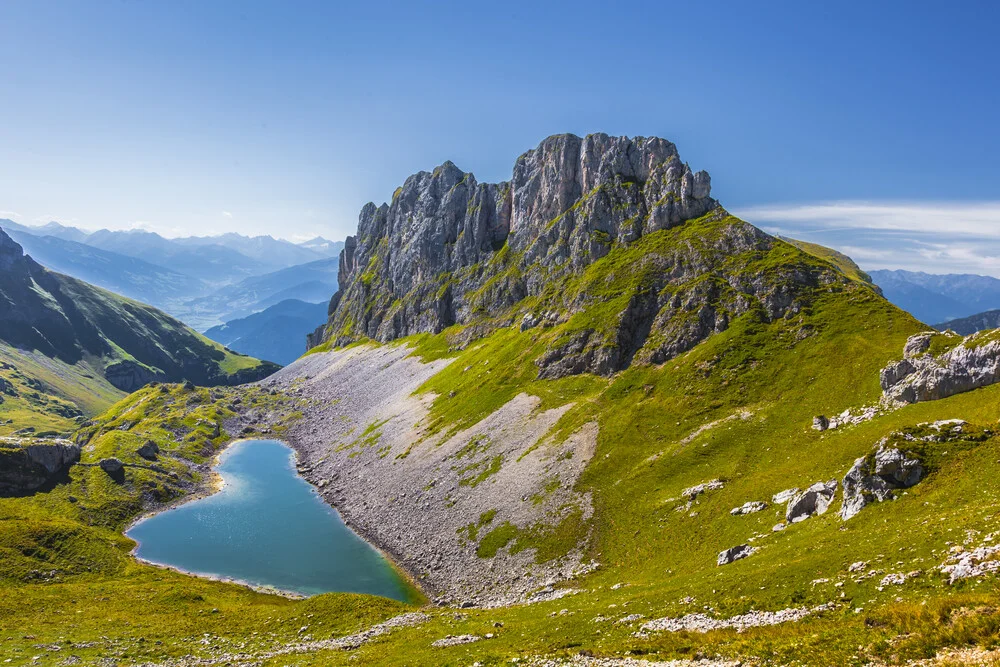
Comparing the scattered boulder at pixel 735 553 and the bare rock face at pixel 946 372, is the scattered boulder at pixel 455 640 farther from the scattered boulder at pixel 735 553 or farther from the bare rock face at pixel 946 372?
the bare rock face at pixel 946 372

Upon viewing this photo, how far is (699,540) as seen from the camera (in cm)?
5578

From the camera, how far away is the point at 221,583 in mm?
79000

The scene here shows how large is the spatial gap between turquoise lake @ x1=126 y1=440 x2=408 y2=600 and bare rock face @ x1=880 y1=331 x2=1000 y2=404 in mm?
72624

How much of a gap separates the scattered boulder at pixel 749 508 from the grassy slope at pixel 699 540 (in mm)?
1191

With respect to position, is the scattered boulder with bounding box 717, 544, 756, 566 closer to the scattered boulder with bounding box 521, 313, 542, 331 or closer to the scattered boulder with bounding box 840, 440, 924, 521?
the scattered boulder with bounding box 840, 440, 924, 521

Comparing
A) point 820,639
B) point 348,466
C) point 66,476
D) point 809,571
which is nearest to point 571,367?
point 348,466

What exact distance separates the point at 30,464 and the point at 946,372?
16425 centimetres

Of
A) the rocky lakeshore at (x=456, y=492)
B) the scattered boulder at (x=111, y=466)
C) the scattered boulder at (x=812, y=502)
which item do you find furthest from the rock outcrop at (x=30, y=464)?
the scattered boulder at (x=812, y=502)

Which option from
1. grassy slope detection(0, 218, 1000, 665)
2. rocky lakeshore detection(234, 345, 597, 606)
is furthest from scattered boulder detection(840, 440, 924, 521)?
rocky lakeshore detection(234, 345, 597, 606)

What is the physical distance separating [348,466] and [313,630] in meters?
80.7

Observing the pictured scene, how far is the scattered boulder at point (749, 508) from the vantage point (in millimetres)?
55125

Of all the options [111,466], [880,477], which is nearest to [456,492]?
[880,477]

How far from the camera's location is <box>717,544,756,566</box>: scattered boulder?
154ft

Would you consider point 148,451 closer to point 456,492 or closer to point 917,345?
point 456,492
